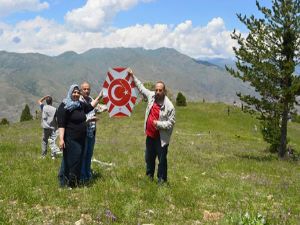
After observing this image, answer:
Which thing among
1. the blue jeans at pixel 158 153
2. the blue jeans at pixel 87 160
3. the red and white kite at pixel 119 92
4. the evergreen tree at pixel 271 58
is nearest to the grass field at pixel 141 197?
the blue jeans at pixel 87 160

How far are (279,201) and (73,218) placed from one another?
237 inches

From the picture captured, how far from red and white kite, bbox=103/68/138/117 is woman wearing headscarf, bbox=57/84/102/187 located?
1.14 metres

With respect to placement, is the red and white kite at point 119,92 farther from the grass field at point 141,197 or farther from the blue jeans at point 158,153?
the grass field at point 141,197

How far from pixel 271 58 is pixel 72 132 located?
1743 cm

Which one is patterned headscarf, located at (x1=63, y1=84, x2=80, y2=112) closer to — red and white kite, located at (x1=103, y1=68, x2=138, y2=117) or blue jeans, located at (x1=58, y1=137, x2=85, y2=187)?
blue jeans, located at (x1=58, y1=137, x2=85, y2=187)

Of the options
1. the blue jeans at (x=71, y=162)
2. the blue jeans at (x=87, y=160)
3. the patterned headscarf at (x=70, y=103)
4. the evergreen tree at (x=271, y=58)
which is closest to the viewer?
the patterned headscarf at (x=70, y=103)

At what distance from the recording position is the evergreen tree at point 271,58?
986 inches

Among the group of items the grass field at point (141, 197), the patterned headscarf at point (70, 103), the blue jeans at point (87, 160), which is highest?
the patterned headscarf at point (70, 103)

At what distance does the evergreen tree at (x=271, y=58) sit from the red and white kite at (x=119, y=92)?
545 inches

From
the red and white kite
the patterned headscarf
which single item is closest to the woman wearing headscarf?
the patterned headscarf

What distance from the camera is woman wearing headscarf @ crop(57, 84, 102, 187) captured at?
1091cm

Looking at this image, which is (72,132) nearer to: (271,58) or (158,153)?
(158,153)

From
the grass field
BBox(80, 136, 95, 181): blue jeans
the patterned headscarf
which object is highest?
the patterned headscarf

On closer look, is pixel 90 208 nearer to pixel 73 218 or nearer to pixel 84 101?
pixel 73 218
